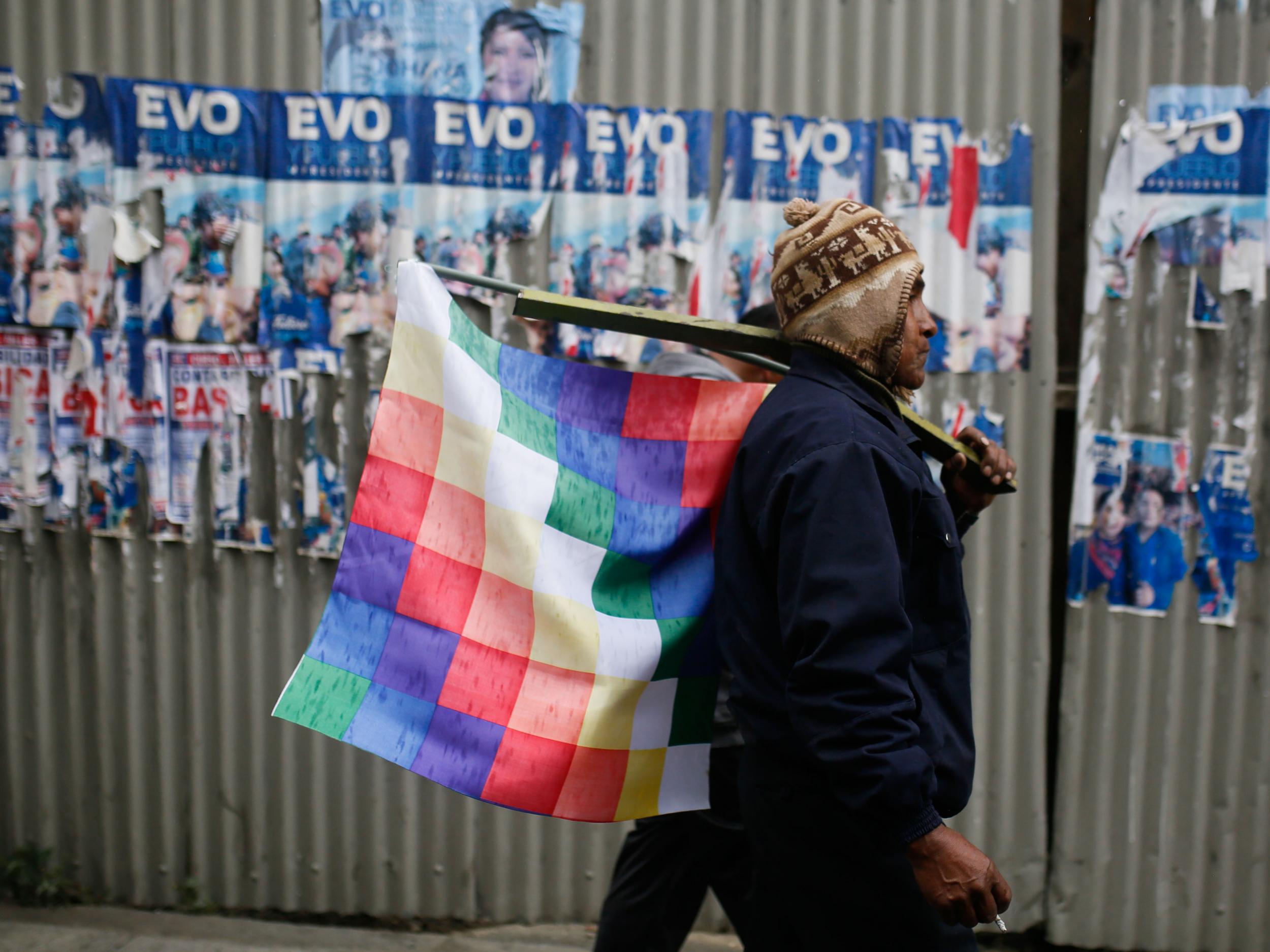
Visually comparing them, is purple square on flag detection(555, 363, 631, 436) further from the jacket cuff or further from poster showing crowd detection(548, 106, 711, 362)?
poster showing crowd detection(548, 106, 711, 362)

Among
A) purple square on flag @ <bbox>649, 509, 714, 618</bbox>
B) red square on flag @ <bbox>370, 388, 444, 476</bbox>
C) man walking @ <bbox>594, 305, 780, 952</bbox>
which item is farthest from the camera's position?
man walking @ <bbox>594, 305, 780, 952</bbox>

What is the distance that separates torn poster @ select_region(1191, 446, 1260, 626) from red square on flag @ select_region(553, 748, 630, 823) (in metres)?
2.40

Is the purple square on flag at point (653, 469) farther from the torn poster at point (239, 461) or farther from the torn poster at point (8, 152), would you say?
the torn poster at point (8, 152)

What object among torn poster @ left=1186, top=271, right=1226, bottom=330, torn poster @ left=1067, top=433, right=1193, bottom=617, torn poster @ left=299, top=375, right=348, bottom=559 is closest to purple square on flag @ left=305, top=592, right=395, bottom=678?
torn poster @ left=299, top=375, right=348, bottom=559

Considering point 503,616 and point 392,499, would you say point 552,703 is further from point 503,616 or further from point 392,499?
point 392,499

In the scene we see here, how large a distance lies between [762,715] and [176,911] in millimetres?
2920

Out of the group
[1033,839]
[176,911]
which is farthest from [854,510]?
[176,911]

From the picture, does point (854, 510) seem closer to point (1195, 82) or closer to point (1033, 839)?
point (1033, 839)

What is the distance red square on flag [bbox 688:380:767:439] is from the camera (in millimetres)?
2367

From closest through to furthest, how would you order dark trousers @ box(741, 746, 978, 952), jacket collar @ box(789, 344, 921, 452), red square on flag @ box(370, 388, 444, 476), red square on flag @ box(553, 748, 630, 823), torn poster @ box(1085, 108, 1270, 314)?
1. dark trousers @ box(741, 746, 978, 952)
2. jacket collar @ box(789, 344, 921, 452)
3. red square on flag @ box(370, 388, 444, 476)
4. red square on flag @ box(553, 748, 630, 823)
5. torn poster @ box(1085, 108, 1270, 314)

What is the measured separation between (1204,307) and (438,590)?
2873mm

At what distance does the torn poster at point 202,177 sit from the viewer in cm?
355

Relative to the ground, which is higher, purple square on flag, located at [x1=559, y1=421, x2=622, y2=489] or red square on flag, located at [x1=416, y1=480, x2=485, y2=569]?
purple square on flag, located at [x1=559, y1=421, x2=622, y2=489]

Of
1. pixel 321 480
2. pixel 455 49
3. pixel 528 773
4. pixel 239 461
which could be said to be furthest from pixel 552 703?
pixel 455 49
